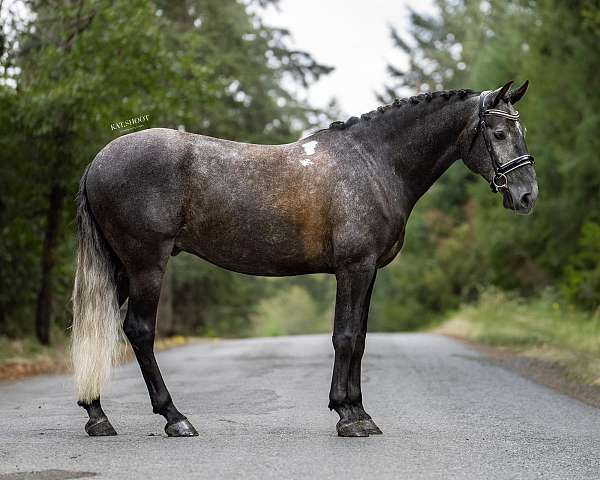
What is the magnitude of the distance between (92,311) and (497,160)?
308cm

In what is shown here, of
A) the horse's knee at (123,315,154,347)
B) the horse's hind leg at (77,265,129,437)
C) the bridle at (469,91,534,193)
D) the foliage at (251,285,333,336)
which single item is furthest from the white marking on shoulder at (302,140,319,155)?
the foliage at (251,285,333,336)

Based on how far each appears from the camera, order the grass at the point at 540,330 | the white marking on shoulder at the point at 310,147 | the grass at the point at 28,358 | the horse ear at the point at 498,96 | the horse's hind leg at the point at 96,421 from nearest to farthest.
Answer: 1. the horse's hind leg at the point at 96,421
2. the horse ear at the point at 498,96
3. the white marking on shoulder at the point at 310,147
4. the grass at the point at 28,358
5. the grass at the point at 540,330

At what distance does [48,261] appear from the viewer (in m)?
14.2

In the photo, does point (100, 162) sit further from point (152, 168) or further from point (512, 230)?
point (512, 230)

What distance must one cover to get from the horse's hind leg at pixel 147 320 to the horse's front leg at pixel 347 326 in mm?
1155

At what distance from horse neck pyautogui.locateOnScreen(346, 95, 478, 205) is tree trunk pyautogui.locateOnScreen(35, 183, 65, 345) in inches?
333

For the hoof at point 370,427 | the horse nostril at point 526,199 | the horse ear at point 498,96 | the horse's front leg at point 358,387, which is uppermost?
the horse ear at point 498,96

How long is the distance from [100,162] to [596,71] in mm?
12924

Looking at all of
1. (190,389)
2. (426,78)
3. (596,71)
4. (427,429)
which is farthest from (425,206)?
(427,429)

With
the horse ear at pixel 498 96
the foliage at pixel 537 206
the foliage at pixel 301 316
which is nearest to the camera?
the horse ear at pixel 498 96

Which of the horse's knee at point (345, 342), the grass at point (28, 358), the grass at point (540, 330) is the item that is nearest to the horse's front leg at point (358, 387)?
the horse's knee at point (345, 342)

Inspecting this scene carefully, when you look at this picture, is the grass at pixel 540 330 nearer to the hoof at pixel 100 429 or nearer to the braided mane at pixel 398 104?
the braided mane at pixel 398 104

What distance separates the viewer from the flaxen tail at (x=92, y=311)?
5.93 metres

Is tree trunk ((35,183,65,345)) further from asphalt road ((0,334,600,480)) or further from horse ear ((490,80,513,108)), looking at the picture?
horse ear ((490,80,513,108))
